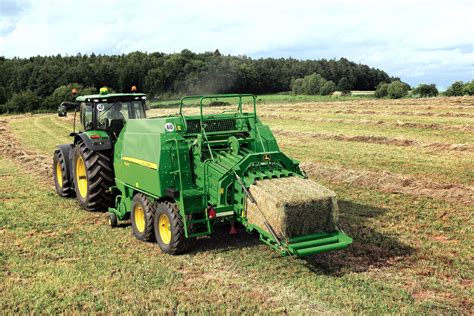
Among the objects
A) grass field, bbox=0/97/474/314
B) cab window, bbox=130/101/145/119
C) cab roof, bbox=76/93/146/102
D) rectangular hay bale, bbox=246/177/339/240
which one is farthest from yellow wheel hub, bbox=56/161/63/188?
rectangular hay bale, bbox=246/177/339/240

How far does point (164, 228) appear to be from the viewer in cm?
745

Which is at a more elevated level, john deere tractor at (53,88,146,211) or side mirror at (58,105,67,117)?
side mirror at (58,105,67,117)

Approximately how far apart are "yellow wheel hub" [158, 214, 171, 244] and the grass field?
0.81 ft

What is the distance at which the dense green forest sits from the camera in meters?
43.9

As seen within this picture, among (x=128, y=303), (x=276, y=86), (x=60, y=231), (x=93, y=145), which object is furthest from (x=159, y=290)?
(x=276, y=86)

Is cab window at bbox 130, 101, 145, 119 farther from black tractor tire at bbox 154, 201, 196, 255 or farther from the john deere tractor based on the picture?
black tractor tire at bbox 154, 201, 196, 255

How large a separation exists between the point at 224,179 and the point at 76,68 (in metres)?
75.9

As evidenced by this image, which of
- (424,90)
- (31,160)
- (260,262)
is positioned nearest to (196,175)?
(260,262)

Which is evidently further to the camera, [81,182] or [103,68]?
[103,68]

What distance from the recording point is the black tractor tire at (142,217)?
7.68 metres

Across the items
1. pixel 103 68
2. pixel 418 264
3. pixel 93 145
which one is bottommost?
pixel 418 264

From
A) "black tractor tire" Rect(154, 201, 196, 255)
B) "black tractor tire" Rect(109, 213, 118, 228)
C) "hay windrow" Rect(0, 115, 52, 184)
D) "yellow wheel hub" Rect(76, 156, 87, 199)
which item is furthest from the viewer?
"hay windrow" Rect(0, 115, 52, 184)

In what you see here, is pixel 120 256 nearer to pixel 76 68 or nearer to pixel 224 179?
pixel 224 179

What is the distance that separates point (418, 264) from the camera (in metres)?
6.64
